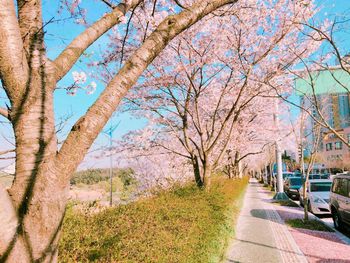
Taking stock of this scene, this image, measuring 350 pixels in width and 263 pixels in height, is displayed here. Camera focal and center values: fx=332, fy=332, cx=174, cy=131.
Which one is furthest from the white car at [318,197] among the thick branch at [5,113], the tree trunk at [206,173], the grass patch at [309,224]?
the thick branch at [5,113]

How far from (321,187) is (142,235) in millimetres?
15944

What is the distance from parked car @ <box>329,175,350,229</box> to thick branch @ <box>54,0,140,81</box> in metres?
9.91

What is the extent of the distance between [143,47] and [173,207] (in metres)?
4.26

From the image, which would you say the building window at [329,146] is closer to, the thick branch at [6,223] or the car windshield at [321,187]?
the car windshield at [321,187]

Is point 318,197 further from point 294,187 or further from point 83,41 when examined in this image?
point 83,41

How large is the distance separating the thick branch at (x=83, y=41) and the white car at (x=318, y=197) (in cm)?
1464

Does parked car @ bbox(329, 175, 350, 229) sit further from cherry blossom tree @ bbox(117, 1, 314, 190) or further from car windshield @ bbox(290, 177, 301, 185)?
car windshield @ bbox(290, 177, 301, 185)

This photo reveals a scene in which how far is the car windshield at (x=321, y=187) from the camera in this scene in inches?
695

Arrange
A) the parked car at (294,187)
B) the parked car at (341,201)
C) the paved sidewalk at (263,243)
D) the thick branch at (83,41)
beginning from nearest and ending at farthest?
1. the thick branch at (83,41)
2. the paved sidewalk at (263,243)
3. the parked car at (341,201)
4. the parked car at (294,187)

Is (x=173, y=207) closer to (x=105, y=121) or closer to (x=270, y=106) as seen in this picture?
(x=105, y=121)

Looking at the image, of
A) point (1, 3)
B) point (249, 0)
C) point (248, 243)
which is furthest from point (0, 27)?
point (248, 243)

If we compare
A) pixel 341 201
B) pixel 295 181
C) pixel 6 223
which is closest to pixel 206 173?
pixel 341 201

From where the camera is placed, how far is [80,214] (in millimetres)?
4695

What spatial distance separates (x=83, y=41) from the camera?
2824 millimetres
